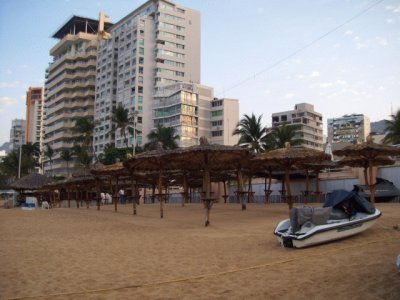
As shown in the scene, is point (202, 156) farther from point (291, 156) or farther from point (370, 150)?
point (370, 150)

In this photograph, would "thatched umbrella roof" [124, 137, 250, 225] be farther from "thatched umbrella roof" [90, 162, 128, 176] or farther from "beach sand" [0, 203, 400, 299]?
"thatched umbrella roof" [90, 162, 128, 176]

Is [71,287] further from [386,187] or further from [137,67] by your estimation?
[137,67]

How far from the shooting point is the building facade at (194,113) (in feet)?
256

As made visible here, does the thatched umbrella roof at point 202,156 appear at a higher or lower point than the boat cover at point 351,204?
higher

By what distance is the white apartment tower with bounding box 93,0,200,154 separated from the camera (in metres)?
84.2

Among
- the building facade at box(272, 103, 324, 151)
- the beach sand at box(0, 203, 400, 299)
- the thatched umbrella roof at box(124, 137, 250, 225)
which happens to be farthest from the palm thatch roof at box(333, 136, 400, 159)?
the building facade at box(272, 103, 324, 151)

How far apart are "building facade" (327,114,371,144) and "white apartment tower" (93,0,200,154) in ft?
206

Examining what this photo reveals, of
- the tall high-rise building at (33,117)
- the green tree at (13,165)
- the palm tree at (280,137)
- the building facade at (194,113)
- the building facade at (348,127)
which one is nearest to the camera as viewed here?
the palm tree at (280,137)

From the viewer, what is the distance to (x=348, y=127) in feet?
448

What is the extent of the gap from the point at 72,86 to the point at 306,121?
54.9 metres

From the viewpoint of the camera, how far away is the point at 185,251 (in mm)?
11000

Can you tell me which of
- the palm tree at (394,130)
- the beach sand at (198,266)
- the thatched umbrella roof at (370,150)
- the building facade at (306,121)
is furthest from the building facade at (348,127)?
the beach sand at (198,266)

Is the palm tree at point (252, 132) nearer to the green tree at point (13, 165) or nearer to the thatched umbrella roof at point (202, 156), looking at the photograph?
the thatched umbrella roof at point (202, 156)

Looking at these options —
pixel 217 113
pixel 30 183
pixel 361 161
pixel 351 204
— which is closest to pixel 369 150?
pixel 361 161
